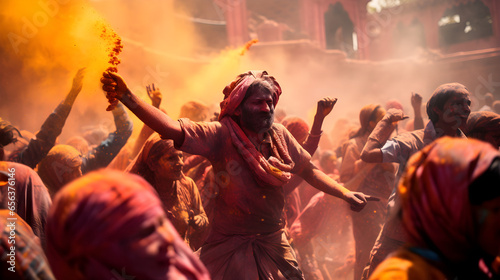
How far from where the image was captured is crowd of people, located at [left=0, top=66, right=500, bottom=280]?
1715 mm

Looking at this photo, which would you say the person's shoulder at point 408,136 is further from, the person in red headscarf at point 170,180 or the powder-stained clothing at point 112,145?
the powder-stained clothing at point 112,145

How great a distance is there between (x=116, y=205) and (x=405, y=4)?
34.0m

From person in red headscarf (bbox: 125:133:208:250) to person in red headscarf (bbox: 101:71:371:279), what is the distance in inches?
28.6

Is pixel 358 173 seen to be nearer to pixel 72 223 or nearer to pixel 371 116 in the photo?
pixel 371 116

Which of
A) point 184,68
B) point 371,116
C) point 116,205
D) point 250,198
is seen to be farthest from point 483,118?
point 184,68

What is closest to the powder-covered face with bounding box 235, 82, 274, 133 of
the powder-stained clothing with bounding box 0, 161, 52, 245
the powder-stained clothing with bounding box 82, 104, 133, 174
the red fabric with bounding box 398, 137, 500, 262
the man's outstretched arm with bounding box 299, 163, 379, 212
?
the man's outstretched arm with bounding box 299, 163, 379, 212

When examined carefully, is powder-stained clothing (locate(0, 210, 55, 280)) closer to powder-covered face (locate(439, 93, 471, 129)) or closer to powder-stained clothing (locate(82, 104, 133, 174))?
powder-stained clothing (locate(82, 104, 133, 174))

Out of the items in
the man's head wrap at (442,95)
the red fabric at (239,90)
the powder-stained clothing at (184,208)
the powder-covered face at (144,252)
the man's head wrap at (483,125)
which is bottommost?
the powder-stained clothing at (184,208)

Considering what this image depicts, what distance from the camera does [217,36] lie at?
25.9 m

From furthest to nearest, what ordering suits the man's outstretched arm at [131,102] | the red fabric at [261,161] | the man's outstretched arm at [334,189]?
the man's outstretched arm at [334,189]
the red fabric at [261,161]
the man's outstretched arm at [131,102]

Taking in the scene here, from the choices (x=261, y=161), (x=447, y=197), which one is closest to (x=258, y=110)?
(x=261, y=161)

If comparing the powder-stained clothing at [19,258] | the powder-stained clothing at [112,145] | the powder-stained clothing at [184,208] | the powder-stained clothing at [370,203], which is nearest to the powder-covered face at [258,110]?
the powder-stained clothing at [184,208]

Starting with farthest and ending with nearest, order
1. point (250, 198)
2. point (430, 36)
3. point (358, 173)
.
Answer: point (430, 36)
point (358, 173)
point (250, 198)

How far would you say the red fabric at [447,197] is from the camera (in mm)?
1769
